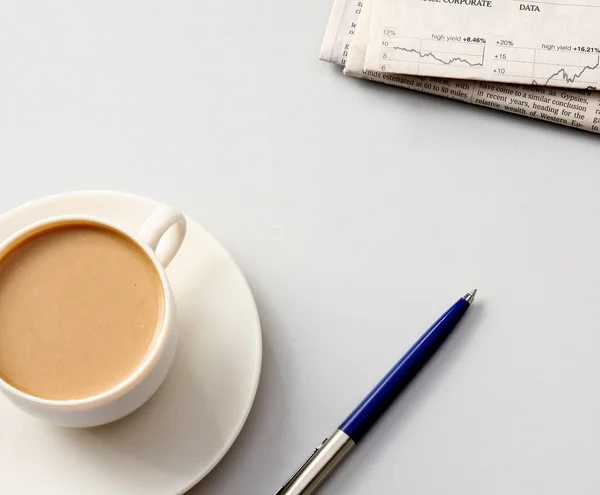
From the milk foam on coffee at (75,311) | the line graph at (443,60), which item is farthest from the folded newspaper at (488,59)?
the milk foam on coffee at (75,311)

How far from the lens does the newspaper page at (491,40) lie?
2.01 feet

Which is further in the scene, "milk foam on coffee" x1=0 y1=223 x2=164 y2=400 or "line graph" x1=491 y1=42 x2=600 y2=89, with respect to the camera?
"line graph" x1=491 y1=42 x2=600 y2=89

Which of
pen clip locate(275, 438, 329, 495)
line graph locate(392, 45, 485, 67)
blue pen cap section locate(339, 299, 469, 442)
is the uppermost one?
line graph locate(392, 45, 485, 67)

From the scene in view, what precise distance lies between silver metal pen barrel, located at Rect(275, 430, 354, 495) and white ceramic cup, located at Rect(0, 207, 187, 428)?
117 millimetres

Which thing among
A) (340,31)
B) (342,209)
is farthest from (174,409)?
(340,31)

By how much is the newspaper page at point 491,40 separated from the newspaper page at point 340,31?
19mm

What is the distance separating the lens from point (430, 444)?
0.54 metres

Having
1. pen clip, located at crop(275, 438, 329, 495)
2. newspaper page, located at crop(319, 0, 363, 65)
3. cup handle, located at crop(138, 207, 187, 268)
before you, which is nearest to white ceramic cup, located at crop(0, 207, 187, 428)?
cup handle, located at crop(138, 207, 187, 268)

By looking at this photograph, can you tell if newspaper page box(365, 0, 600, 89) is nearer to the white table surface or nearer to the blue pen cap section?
the white table surface

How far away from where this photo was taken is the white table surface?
21.3 inches

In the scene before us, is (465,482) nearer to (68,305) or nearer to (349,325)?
(349,325)

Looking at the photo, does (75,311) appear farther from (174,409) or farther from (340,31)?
(340,31)

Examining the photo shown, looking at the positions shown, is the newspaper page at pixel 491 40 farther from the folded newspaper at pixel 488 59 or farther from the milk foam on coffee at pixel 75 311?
the milk foam on coffee at pixel 75 311

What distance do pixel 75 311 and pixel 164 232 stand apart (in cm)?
7
